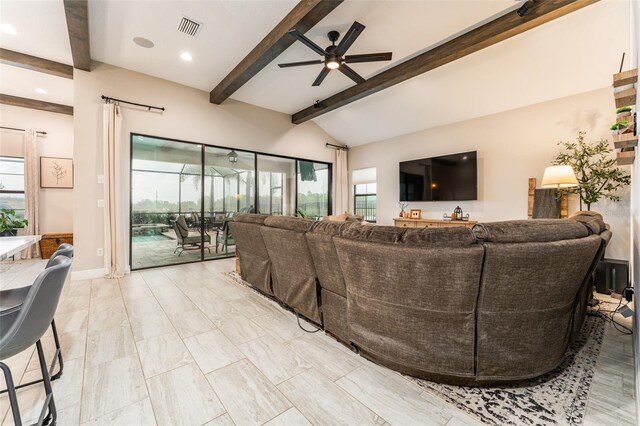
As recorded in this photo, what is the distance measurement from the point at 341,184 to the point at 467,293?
6.09 metres

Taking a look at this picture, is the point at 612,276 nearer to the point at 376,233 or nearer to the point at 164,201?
the point at 376,233

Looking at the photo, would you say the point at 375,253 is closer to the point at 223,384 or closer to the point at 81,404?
the point at 223,384

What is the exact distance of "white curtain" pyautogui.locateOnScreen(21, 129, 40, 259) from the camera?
16.6ft

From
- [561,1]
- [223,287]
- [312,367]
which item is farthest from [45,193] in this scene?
[561,1]

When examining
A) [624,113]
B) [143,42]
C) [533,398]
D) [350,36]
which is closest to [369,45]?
[350,36]

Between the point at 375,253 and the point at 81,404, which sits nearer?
the point at 81,404

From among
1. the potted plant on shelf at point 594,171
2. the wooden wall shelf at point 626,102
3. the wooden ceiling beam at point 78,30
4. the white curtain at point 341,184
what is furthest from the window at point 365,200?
the wooden ceiling beam at point 78,30

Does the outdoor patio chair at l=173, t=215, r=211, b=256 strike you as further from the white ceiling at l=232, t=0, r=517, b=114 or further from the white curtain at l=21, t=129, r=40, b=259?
the white curtain at l=21, t=129, r=40, b=259

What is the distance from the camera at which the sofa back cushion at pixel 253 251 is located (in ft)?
9.32

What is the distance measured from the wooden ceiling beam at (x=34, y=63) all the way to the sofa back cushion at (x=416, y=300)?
503 cm

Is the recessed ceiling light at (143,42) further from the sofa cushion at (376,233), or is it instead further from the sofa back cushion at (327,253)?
the sofa cushion at (376,233)

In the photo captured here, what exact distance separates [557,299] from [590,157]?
12.5 feet

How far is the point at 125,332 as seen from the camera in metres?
2.23

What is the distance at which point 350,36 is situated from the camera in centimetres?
281
